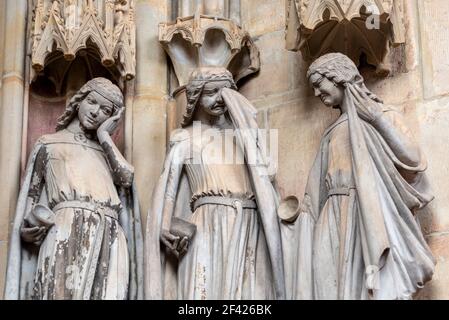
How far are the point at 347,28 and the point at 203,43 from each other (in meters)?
0.75

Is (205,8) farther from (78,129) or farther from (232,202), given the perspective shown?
(232,202)

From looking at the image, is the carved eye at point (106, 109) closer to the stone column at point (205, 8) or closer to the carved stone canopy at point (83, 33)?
the carved stone canopy at point (83, 33)

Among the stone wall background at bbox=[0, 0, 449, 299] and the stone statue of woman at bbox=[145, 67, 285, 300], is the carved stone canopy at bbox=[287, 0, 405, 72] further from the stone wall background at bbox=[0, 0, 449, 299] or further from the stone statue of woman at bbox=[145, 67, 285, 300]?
the stone statue of woman at bbox=[145, 67, 285, 300]

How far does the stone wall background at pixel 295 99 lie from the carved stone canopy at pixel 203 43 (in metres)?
0.12

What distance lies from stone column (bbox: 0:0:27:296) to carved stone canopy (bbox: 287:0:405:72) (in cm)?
137

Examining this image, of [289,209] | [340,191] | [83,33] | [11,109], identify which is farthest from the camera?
[11,109]

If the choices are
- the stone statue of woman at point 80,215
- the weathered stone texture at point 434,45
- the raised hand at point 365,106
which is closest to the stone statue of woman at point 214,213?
the stone statue of woman at point 80,215

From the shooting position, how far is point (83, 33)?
286 inches

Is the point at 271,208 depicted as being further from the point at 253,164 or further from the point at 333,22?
the point at 333,22

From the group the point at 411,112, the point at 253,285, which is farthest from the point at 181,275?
the point at 411,112

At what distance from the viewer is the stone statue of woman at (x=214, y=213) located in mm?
6719

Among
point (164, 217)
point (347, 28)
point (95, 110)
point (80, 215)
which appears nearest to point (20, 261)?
point (80, 215)

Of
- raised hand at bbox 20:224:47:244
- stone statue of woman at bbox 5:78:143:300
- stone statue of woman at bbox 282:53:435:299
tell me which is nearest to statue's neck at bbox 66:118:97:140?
stone statue of woman at bbox 5:78:143:300

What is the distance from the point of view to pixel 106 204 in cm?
682
